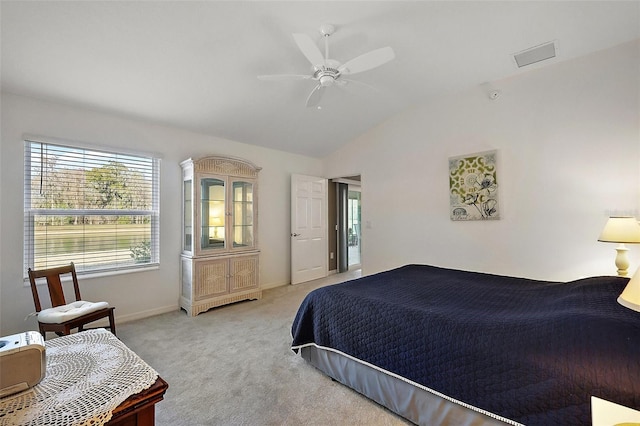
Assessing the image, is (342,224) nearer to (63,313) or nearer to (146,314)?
(146,314)

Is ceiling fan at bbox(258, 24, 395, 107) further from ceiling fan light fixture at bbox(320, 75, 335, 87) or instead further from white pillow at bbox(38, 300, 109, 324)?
white pillow at bbox(38, 300, 109, 324)

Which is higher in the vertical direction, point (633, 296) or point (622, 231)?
point (622, 231)

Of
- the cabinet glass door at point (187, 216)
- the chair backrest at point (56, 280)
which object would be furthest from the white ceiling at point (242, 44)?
the chair backrest at point (56, 280)

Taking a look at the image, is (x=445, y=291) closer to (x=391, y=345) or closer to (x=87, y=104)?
(x=391, y=345)

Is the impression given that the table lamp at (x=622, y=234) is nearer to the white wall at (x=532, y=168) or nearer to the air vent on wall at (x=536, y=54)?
the white wall at (x=532, y=168)

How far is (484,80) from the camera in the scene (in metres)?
3.35

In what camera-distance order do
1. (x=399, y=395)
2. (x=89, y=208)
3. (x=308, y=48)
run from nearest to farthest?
1. (x=399, y=395)
2. (x=308, y=48)
3. (x=89, y=208)

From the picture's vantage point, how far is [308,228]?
4992mm

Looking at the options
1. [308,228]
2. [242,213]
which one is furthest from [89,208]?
[308,228]

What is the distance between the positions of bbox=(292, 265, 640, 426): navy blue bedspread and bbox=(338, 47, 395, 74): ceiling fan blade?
1706mm

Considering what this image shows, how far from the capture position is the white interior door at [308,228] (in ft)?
15.7

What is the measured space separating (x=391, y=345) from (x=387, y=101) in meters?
3.18

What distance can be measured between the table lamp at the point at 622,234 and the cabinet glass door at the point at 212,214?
13.0ft

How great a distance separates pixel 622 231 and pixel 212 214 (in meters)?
4.13
